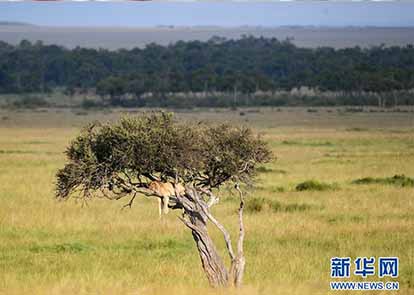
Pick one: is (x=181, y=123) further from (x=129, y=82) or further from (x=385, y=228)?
(x=129, y=82)

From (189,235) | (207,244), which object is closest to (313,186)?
(189,235)

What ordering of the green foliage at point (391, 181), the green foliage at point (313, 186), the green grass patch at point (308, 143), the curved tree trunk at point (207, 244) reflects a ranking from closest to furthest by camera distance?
the curved tree trunk at point (207, 244) < the green foliage at point (313, 186) < the green foliage at point (391, 181) < the green grass patch at point (308, 143)

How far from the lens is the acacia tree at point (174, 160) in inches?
348

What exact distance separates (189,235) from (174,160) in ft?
17.4

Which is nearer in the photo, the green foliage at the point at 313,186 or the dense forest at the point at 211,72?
the green foliage at the point at 313,186

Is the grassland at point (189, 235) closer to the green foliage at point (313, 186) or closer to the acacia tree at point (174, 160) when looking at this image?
the green foliage at point (313, 186)

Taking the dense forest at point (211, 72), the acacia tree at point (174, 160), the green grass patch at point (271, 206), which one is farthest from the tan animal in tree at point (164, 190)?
the dense forest at point (211, 72)

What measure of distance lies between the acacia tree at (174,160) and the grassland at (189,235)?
527 millimetres

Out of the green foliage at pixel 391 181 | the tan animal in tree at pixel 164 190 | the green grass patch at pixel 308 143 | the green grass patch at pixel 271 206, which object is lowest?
the green grass patch at pixel 308 143

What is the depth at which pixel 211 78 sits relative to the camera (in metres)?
82.5

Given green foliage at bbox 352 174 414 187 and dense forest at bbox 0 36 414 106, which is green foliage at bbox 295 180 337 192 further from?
dense forest at bbox 0 36 414 106

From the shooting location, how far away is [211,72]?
91375mm

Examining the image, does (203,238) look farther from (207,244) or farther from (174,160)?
(174,160)

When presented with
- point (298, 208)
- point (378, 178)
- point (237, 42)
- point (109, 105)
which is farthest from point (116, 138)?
point (237, 42)
